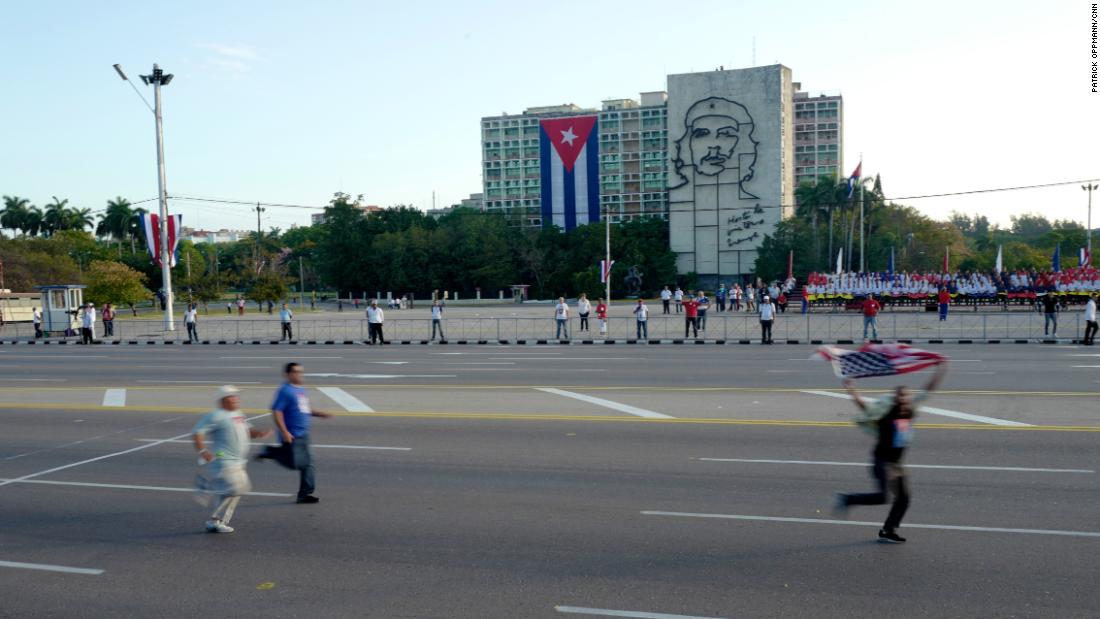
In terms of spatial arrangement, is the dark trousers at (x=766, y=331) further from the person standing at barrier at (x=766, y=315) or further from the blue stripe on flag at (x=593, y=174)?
the blue stripe on flag at (x=593, y=174)

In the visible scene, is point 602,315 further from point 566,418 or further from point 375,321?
point 566,418

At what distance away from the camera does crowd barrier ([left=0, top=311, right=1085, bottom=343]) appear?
109ft

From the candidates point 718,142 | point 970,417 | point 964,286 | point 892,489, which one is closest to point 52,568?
point 892,489

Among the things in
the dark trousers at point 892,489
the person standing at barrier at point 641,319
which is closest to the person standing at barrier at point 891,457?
the dark trousers at point 892,489

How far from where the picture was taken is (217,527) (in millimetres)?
8609

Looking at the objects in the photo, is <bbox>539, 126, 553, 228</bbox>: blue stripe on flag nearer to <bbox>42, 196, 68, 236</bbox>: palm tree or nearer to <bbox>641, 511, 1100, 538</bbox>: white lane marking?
<bbox>42, 196, 68, 236</bbox>: palm tree

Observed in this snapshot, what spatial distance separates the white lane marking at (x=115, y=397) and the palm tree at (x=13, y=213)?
4641 inches

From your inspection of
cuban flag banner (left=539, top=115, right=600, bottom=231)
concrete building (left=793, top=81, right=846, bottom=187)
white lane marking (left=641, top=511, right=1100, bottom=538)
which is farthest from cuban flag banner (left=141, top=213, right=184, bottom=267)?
concrete building (left=793, top=81, right=846, bottom=187)

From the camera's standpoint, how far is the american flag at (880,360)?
816 cm

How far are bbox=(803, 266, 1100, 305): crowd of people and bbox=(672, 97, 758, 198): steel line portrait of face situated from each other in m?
54.1

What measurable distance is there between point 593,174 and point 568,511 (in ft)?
331

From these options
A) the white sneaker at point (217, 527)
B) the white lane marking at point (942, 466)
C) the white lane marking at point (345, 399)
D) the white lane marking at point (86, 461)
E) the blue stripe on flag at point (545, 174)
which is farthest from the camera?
the blue stripe on flag at point (545, 174)

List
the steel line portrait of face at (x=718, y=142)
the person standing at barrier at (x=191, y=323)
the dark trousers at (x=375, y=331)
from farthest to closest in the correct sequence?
the steel line portrait of face at (x=718, y=142) < the person standing at barrier at (x=191, y=323) < the dark trousers at (x=375, y=331)

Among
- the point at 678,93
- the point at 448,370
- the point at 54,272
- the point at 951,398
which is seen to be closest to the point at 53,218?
the point at 54,272
